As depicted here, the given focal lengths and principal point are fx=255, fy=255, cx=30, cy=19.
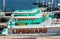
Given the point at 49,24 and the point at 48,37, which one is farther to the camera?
the point at 49,24

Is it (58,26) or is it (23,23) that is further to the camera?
(23,23)

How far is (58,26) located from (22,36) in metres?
2.31

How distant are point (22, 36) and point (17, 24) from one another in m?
2.13

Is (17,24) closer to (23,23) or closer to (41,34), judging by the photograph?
(23,23)

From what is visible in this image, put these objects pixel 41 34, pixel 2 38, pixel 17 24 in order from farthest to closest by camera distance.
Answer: pixel 17 24 < pixel 41 34 < pixel 2 38

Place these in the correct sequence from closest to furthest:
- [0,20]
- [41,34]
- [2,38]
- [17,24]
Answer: [2,38], [41,34], [17,24], [0,20]

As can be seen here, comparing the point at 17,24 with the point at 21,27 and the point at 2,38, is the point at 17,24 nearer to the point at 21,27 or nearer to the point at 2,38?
the point at 21,27

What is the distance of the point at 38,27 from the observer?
14.8 metres

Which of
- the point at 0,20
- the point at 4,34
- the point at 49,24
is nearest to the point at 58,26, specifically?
the point at 49,24

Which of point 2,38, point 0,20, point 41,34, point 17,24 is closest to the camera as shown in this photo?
point 2,38

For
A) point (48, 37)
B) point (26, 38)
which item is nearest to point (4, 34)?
point (26, 38)

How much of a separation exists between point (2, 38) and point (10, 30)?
3.84 ft

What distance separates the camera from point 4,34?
1433 cm

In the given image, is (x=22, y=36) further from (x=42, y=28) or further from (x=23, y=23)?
(x=23, y=23)
